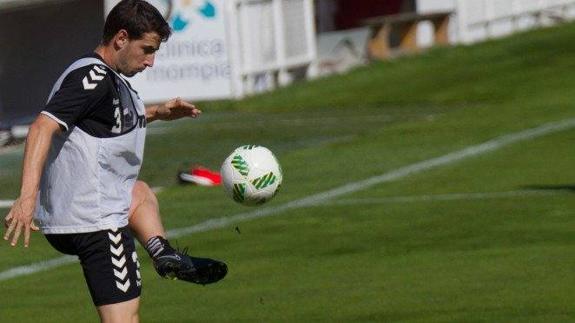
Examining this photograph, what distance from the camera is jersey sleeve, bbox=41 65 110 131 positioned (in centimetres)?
764

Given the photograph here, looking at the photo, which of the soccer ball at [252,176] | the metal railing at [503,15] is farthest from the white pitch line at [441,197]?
the metal railing at [503,15]

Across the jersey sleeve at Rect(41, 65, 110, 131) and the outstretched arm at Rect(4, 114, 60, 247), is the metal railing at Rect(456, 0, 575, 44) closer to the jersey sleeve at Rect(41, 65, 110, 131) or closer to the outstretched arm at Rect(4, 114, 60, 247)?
the jersey sleeve at Rect(41, 65, 110, 131)

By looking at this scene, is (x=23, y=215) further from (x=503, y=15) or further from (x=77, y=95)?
(x=503, y=15)

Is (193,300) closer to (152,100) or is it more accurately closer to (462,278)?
(462,278)

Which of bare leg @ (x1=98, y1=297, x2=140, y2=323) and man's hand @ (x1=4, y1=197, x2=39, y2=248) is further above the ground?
man's hand @ (x1=4, y1=197, x2=39, y2=248)

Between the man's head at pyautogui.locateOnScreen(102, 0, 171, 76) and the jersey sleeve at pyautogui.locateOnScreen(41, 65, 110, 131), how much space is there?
0.15m

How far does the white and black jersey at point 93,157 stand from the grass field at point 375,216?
2874 millimetres

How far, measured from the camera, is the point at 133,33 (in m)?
7.84

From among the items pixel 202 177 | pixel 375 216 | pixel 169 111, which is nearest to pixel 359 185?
pixel 202 177

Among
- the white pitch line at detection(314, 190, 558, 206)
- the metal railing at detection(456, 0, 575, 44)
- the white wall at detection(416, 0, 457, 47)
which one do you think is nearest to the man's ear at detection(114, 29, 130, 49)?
the white pitch line at detection(314, 190, 558, 206)

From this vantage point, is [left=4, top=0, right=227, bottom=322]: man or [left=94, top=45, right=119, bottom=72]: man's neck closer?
[left=4, top=0, right=227, bottom=322]: man

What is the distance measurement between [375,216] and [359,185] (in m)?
2.38

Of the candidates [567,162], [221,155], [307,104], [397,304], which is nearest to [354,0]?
[307,104]

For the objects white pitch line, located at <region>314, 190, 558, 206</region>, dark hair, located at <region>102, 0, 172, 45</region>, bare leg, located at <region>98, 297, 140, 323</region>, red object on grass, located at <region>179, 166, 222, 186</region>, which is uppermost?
dark hair, located at <region>102, 0, 172, 45</region>
